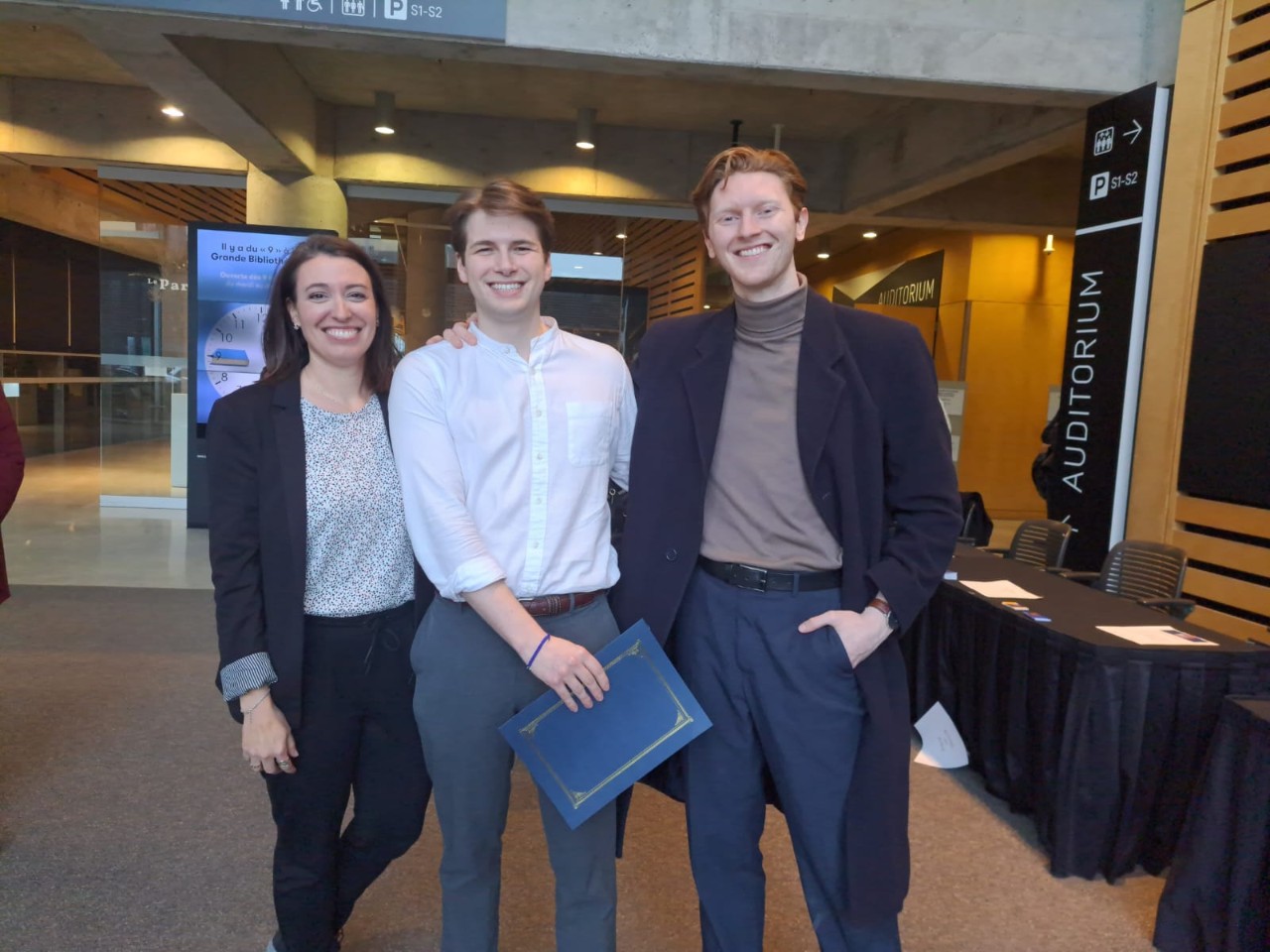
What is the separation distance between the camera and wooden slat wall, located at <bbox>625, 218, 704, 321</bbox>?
30.3 ft

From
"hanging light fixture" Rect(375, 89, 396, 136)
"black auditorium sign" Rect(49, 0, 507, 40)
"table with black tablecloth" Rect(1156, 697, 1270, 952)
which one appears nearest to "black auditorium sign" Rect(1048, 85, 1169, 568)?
"table with black tablecloth" Rect(1156, 697, 1270, 952)

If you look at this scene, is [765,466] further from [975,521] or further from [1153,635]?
[975,521]

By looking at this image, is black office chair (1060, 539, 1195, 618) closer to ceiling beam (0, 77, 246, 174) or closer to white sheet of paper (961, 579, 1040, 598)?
white sheet of paper (961, 579, 1040, 598)

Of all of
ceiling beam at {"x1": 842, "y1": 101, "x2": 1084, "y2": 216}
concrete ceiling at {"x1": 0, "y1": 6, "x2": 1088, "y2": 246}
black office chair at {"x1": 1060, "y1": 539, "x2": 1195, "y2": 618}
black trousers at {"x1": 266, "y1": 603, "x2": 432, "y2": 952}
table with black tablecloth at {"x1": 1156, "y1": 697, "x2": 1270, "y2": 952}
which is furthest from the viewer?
concrete ceiling at {"x1": 0, "y1": 6, "x2": 1088, "y2": 246}

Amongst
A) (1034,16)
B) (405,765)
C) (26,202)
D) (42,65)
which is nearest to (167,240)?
(42,65)

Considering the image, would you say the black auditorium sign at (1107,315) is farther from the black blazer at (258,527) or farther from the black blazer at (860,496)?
the black blazer at (258,527)

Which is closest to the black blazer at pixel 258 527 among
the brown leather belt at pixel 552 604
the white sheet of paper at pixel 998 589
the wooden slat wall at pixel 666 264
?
the brown leather belt at pixel 552 604

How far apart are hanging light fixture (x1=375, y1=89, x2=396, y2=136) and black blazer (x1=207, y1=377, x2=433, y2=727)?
662cm

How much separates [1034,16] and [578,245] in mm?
5009

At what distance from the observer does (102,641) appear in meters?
4.45

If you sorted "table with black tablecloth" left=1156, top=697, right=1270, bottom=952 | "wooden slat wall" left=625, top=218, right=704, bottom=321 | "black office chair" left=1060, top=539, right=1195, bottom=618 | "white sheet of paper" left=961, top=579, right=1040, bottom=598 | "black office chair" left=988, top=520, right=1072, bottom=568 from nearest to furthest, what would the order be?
"table with black tablecloth" left=1156, top=697, right=1270, bottom=952, "white sheet of paper" left=961, top=579, right=1040, bottom=598, "black office chair" left=1060, top=539, right=1195, bottom=618, "black office chair" left=988, top=520, right=1072, bottom=568, "wooden slat wall" left=625, top=218, right=704, bottom=321

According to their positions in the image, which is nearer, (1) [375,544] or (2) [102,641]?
(1) [375,544]

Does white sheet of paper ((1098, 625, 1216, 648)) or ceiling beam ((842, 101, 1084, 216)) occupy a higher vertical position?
ceiling beam ((842, 101, 1084, 216))

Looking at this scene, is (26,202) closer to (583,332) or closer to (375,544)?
(583,332)
